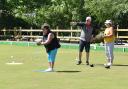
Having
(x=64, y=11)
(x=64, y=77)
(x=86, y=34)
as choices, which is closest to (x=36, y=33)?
(x=64, y=11)

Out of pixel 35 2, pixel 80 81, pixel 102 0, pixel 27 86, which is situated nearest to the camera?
pixel 27 86

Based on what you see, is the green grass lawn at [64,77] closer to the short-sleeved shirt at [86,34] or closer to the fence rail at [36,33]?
the short-sleeved shirt at [86,34]

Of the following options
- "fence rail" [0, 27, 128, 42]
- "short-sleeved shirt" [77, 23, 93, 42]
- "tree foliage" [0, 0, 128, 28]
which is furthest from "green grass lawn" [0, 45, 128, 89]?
"fence rail" [0, 27, 128, 42]

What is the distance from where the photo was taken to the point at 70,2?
4362cm

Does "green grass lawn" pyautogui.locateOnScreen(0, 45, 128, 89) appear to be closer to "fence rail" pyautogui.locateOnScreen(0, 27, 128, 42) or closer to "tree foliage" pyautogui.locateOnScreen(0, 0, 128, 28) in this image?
"tree foliage" pyautogui.locateOnScreen(0, 0, 128, 28)

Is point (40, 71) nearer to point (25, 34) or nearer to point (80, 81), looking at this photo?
point (80, 81)

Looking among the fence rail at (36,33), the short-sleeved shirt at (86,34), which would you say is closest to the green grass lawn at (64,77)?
the short-sleeved shirt at (86,34)

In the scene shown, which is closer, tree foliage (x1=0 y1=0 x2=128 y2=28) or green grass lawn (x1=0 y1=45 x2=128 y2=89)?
green grass lawn (x1=0 y1=45 x2=128 y2=89)

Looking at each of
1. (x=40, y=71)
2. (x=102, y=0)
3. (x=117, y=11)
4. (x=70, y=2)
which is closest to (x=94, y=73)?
(x=40, y=71)

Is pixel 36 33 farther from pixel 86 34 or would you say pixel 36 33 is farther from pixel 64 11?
pixel 86 34

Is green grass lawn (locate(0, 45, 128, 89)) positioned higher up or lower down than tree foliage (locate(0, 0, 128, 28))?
lower down

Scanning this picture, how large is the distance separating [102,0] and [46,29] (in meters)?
22.2

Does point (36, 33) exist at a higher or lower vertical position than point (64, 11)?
lower

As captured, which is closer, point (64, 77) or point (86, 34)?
point (64, 77)
